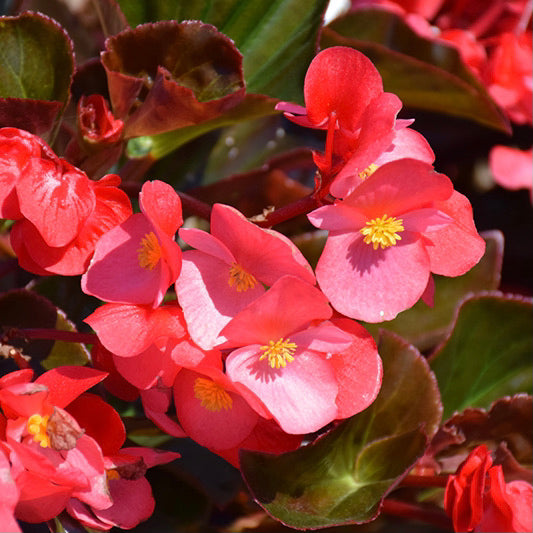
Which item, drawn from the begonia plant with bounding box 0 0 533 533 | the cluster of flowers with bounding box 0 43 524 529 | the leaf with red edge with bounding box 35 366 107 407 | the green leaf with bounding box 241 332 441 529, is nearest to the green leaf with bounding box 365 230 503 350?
the begonia plant with bounding box 0 0 533 533

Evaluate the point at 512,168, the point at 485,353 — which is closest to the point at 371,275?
the point at 485,353

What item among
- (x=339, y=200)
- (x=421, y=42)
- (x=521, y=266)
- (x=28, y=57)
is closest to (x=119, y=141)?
(x=28, y=57)

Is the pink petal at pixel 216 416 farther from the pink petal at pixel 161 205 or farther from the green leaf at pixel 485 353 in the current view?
the green leaf at pixel 485 353

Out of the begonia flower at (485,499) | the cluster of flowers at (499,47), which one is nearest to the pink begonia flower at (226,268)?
the begonia flower at (485,499)

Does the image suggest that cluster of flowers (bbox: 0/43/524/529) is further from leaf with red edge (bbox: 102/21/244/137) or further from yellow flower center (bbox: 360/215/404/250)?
leaf with red edge (bbox: 102/21/244/137)

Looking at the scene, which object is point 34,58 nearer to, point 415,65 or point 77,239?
point 77,239

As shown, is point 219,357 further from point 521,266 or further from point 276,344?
point 521,266
